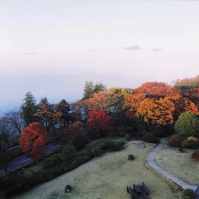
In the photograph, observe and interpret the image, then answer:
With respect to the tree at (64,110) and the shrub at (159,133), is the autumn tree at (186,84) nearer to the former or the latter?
the shrub at (159,133)

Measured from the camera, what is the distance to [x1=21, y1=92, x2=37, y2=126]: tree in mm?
31000

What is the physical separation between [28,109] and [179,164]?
2727 centimetres

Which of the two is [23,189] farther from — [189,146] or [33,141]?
[189,146]

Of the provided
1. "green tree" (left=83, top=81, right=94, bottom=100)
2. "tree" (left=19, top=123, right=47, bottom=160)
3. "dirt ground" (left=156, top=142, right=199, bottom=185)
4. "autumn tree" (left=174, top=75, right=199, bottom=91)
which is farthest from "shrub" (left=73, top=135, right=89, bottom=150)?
"autumn tree" (left=174, top=75, right=199, bottom=91)

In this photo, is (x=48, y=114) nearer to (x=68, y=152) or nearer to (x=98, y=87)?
(x=68, y=152)

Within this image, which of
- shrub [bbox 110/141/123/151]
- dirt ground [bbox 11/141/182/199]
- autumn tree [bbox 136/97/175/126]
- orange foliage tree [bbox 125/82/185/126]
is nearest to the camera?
dirt ground [bbox 11/141/182/199]

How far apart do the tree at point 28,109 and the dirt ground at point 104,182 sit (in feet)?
59.3

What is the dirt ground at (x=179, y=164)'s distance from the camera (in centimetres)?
1345

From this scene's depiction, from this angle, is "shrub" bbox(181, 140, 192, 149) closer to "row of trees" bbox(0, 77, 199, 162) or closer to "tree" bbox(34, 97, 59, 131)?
"row of trees" bbox(0, 77, 199, 162)

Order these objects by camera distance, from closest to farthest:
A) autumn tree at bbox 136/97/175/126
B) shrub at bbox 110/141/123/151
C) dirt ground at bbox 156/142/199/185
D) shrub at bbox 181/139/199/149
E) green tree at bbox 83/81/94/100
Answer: dirt ground at bbox 156/142/199/185 → shrub at bbox 181/139/199/149 → shrub at bbox 110/141/123/151 → autumn tree at bbox 136/97/175/126 → green tree at bbox 83/81/94/100

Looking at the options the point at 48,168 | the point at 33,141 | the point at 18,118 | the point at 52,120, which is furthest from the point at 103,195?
the point at 18,118

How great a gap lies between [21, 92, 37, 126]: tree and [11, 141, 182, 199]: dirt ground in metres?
18.1

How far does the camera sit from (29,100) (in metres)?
31.5

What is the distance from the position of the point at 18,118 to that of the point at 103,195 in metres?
24.8
